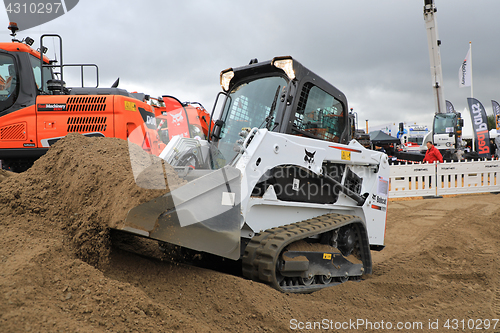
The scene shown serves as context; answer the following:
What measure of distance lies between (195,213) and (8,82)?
5.14 meters

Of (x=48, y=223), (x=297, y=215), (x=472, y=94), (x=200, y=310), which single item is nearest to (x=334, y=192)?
(x=297, y=215)

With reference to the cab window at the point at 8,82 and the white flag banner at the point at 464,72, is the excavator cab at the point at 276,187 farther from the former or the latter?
the white flag banner at the point at 464,72

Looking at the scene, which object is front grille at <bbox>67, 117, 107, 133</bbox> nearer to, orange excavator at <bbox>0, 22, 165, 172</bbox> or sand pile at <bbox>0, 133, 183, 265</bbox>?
orange excavator at <bbox>0, 22, 165, 172</bbox>

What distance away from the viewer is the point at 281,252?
118 inches

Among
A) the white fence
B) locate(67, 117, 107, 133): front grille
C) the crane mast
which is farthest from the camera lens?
the crane mast

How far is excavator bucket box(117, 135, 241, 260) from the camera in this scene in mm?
2266

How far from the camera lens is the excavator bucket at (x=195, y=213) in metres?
2.27

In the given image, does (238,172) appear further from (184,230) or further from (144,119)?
(144,119)

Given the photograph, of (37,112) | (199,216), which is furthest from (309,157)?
(37,112)

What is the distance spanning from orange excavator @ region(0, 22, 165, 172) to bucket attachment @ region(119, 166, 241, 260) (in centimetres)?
325

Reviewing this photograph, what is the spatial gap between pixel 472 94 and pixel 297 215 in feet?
91.2

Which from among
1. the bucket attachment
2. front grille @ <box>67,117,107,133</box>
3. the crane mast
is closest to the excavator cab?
the bucket attachment

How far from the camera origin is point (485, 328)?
9.87 ft

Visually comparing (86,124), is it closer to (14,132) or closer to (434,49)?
(14,132)
